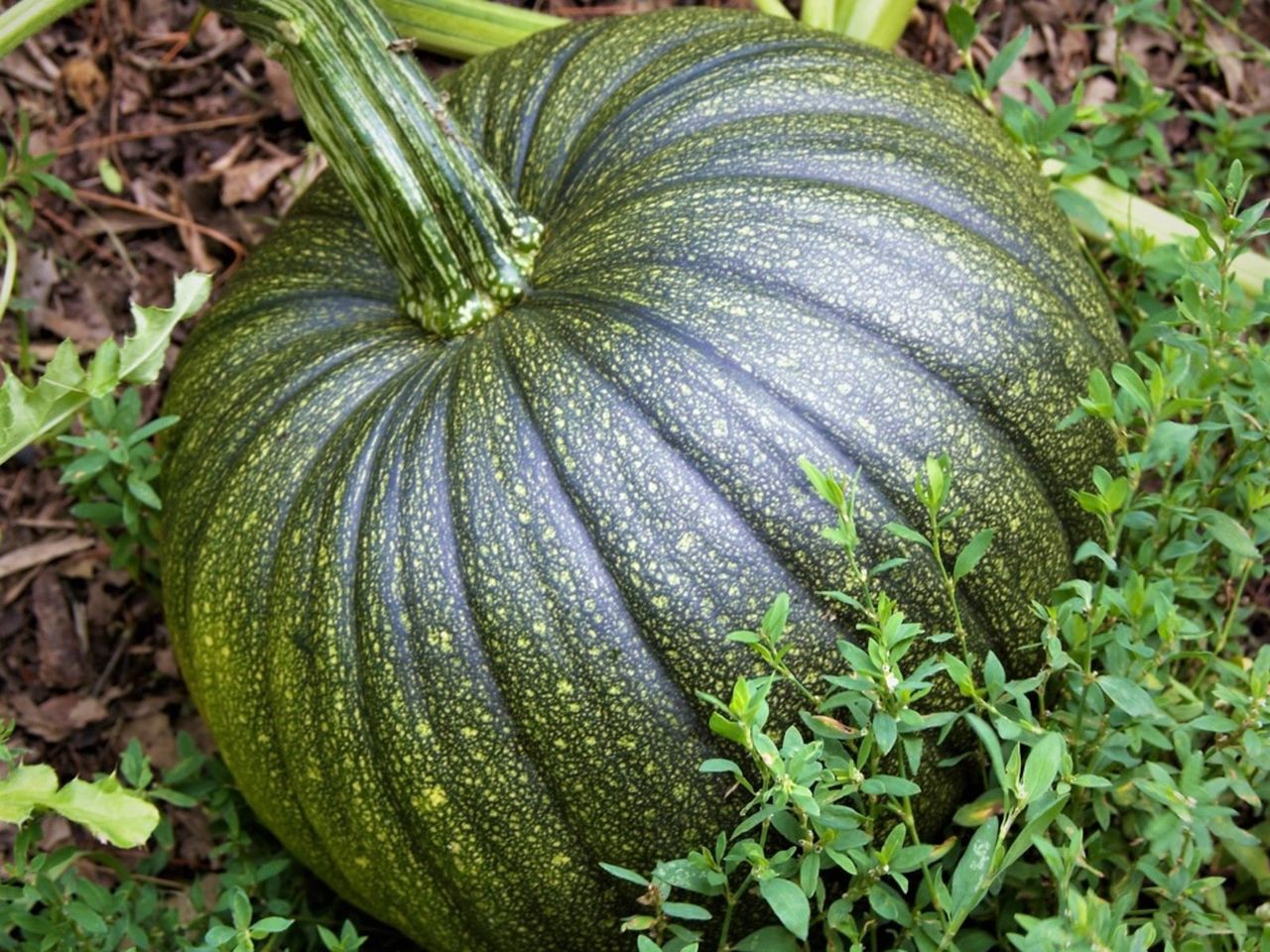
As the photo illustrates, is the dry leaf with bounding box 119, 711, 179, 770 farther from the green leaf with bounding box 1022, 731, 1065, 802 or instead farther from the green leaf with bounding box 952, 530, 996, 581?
the green leaf with bounding box 1022, 731, 1065, 802

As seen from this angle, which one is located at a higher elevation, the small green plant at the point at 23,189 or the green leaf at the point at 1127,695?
the small green plant at the point at 23,189

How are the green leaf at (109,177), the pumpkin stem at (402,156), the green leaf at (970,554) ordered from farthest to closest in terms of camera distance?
the green leaf at (109,177) → the pumpkin stem at (402,156) → the green leaf at (970,554)

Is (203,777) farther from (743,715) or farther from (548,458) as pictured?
(743,715)

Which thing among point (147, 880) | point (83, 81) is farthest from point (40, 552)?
point (83, 81)

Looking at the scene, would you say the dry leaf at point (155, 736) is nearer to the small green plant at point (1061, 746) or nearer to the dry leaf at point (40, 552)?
the dry leaf at point (40, 552)

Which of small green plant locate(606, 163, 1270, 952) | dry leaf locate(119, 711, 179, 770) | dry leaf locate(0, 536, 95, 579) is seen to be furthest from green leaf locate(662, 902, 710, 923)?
dry leaf locate(0, 536, 95, 579)

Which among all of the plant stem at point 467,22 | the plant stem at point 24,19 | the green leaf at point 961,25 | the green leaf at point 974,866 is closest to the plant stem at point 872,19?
the green leaf at point 961,25
